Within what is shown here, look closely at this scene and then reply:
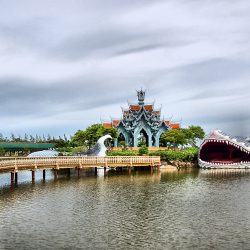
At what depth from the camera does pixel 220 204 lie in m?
27.1

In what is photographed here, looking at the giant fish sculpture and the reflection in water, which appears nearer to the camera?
the reflection in water

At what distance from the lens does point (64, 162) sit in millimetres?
46125

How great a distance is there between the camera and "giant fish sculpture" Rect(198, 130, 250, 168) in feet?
201

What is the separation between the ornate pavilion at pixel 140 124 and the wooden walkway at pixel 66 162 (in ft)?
95.6

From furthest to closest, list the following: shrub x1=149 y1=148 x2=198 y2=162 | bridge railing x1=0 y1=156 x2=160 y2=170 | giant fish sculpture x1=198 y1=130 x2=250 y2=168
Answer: shrub x1=149 y1=148 x2=198 y2=162
giant fish sculpture x1=198 y1=130 x2=250 y2=168
bridge railing x1=0 y1=156 x2=160 y2=170

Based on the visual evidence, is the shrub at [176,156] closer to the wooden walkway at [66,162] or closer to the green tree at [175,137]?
the wooden walkway at [66,162]

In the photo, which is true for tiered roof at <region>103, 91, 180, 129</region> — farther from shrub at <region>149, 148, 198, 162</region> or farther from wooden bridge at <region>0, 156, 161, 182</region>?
wooden bridge at <region>0, 156, 161, 182</region>

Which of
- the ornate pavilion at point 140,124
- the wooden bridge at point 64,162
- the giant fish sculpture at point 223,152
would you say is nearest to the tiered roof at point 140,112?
the ornate pavilion at point 140,124

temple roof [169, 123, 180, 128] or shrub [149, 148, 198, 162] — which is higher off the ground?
temple roof [169, 123, 180, 128]

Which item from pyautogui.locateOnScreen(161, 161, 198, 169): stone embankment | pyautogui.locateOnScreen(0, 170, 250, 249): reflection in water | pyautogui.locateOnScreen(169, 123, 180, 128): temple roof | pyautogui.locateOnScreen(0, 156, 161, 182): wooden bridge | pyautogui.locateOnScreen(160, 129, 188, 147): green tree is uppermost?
pyautogui.locateOnScreen(169, 123, 180, 128): temple roof

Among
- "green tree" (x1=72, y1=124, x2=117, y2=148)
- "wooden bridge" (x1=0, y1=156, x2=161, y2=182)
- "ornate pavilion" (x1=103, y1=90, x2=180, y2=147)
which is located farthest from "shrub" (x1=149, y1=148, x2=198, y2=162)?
"ornate pavilion" (x1=103, y1=90, x2=180, y2=147)

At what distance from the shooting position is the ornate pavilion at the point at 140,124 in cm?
8462

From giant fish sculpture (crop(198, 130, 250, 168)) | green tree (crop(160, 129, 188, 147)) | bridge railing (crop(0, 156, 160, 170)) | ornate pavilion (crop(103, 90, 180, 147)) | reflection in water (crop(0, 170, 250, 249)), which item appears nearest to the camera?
reflection in water (crop(0, 170, 250, 249))

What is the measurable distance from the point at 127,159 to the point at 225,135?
1778cm
